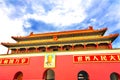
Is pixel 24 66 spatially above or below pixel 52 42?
below

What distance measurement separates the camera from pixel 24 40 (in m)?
25.3

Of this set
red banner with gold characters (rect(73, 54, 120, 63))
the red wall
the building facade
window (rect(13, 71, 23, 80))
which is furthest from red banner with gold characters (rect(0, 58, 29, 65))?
red banner with gold characters (rect(73, 54, 120, 63))

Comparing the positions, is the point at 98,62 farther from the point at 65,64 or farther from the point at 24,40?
the point at 24,40

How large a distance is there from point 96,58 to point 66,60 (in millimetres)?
3456

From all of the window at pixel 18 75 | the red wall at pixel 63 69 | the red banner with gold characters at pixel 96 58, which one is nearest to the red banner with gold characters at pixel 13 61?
the red wall at pixel 63 69

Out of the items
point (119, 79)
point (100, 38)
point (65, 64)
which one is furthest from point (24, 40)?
point (119, 79)

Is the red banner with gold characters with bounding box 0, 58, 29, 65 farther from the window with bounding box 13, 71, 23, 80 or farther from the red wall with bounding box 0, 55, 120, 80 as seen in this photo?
the window with bounding box 13, 71, 23, 80

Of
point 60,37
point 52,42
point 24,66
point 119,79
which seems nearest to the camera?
point 119,79

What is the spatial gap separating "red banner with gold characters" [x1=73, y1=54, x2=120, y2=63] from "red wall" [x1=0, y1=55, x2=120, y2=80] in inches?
13.7

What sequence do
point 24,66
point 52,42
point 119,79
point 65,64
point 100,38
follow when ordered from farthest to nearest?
point 52,42, point 100,38, point 24,66, point 65,64, point 119,79

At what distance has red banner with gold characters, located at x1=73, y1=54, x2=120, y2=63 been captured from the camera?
1617 cm

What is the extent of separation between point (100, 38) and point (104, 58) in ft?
14.9

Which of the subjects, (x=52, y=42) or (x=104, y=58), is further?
(x=52, y=42)

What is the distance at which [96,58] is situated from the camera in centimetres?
1667
